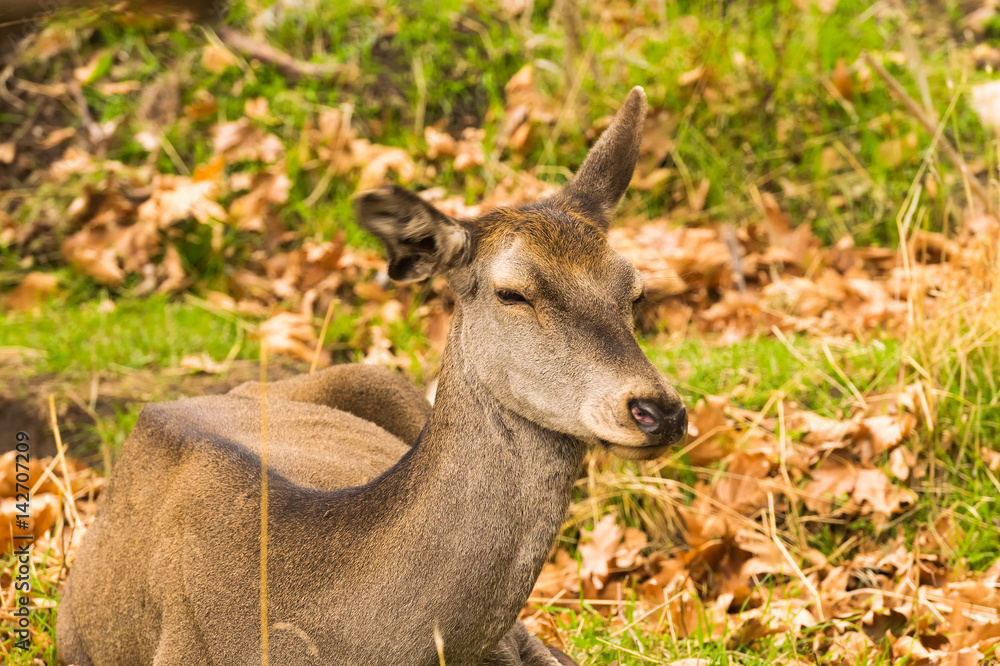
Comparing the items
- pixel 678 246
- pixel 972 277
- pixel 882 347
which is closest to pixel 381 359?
pixel 678 246

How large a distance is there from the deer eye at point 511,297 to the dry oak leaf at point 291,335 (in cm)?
334

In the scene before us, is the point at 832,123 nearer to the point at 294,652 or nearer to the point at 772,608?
the point at 772,608

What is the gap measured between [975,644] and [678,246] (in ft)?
12.2

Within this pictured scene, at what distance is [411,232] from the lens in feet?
9.36

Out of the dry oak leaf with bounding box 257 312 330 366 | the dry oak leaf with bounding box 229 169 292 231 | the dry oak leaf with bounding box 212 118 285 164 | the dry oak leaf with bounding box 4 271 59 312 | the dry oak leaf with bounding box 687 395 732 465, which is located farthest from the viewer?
the dry oak leaf with bounding box 212 118 285 164

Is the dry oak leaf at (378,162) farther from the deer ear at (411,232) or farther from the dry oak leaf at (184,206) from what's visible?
the deer ear at (411,232)

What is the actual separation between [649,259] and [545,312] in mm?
3723

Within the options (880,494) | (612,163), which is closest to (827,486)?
(880,494)

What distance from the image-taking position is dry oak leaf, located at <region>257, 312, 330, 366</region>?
19.8 ft

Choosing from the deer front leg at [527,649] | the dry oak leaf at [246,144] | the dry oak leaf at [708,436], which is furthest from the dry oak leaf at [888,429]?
the dry oak leaf at [246,144]

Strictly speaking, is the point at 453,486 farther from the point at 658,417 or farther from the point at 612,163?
the point at 612,163

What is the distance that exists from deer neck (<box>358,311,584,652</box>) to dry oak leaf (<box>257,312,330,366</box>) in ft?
11.0

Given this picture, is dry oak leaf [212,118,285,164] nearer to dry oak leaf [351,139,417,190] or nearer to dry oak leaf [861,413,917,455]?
dry oak leaf [351,139,417,190]

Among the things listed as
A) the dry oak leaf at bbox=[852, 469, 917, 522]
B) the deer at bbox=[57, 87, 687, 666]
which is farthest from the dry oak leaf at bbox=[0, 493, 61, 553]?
the dry oak leaf at bbox=[852, 469, 917, 522]
